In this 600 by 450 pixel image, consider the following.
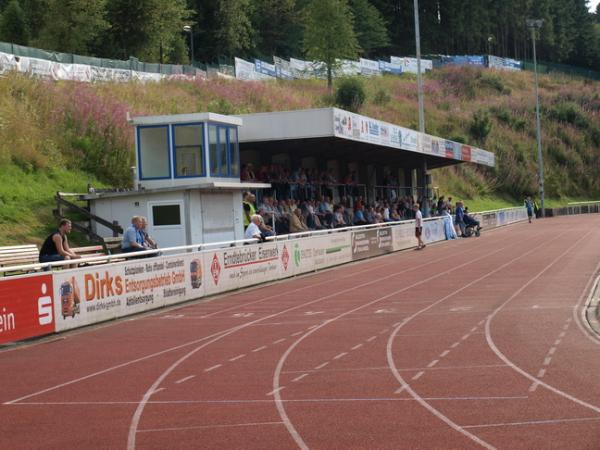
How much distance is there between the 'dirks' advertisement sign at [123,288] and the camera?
16109mm

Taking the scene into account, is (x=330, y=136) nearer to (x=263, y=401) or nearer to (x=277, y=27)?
(x=263, y=401)

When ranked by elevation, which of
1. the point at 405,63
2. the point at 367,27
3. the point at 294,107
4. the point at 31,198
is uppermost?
the point at 367,27

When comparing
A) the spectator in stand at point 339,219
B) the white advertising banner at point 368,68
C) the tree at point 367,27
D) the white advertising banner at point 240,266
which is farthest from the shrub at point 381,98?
the white advertising banner at point 240,266

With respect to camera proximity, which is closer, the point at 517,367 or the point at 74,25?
the point at 517,367

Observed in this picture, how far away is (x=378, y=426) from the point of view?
8.14 m

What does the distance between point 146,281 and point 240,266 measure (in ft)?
14.8

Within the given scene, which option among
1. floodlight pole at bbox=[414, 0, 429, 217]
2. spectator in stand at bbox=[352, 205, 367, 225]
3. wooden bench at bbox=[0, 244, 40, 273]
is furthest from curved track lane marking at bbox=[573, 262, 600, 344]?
floodlight pole at bbox=[414, 0, 429, 217]

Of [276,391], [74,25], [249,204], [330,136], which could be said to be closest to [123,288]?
[249,204]

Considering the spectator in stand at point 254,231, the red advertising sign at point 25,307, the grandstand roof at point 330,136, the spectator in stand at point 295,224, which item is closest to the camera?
the red advertising sign at point 25,307

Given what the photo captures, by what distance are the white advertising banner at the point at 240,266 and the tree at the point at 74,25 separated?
36.2 meters

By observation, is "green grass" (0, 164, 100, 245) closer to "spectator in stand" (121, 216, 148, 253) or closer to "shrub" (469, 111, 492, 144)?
"spectator in stand" (121, 216, 148, 253)

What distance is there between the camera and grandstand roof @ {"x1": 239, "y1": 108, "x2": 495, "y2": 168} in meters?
30.8

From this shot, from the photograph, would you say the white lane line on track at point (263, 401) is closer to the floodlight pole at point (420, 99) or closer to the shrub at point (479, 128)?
the floodlight pole at point (420, 99)

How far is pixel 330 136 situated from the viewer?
30969 mm
